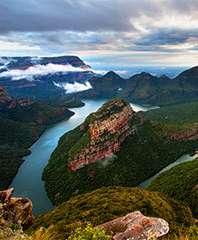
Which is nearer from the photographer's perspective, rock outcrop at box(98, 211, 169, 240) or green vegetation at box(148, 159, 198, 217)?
rock outcrop at box(98, 211, 169, 240)

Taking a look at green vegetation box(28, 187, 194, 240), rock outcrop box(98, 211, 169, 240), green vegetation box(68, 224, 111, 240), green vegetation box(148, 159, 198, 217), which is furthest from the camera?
green vegetation box(148, 159, 198, 217)

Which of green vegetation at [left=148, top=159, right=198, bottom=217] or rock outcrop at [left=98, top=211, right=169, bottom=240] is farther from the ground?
rock outcrop at [left=98, top=211, right=169, bottom=240]

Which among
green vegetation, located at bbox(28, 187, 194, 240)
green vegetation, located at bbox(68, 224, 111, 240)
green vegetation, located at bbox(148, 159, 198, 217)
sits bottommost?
green vegetation, located at bbox(148, 159, 198, 217)

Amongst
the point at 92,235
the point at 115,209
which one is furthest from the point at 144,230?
the point at 115,209

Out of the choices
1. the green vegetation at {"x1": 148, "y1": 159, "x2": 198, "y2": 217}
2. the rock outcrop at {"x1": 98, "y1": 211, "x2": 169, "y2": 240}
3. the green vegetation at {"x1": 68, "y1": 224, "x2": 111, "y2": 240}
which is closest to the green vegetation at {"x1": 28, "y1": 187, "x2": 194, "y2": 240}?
the green vegetation at {"x1": 148, "y1": 159, "x2": 198, "y2": 217}

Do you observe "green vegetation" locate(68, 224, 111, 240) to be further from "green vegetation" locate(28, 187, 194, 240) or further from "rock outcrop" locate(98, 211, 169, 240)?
"green vegetation" locate(28, 187, 194, 240)

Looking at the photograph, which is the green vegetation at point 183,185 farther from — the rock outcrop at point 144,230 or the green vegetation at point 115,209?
the rock outcrop at point 144,230

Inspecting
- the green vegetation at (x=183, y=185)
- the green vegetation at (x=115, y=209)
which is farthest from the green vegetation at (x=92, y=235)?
the green vegetation at (x=183, y=185)

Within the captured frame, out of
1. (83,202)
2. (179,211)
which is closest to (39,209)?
(83,202)
